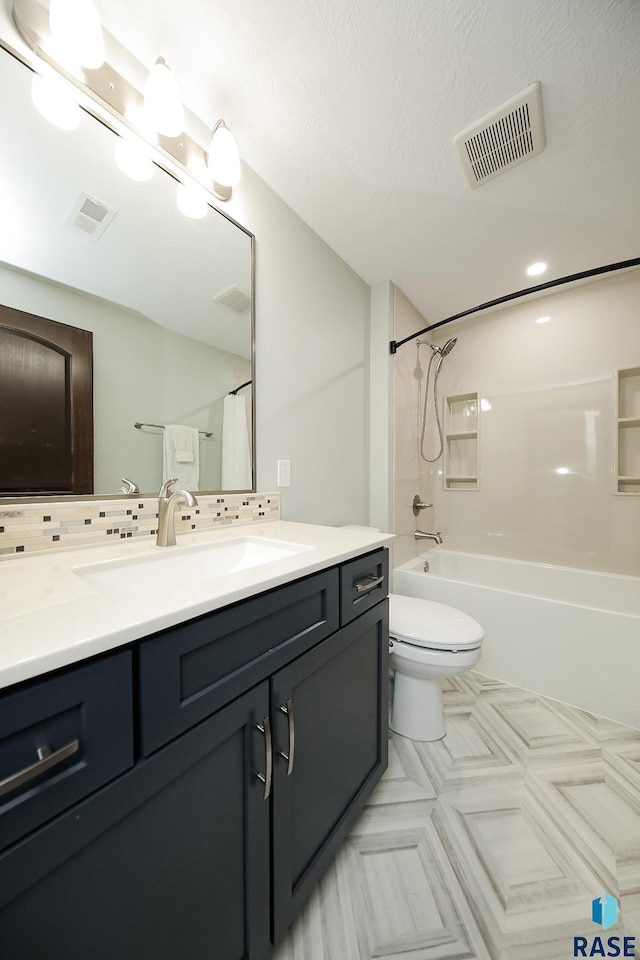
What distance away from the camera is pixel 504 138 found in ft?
3.85

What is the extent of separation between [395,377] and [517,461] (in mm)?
1140

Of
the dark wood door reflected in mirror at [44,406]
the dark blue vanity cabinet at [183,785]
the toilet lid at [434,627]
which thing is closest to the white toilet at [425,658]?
the toilet lid at [434,627]

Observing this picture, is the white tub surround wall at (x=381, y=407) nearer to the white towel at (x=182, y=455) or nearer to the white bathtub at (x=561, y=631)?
the white bathtub at (x=561, y=631)

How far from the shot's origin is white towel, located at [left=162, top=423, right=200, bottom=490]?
105 centimetres

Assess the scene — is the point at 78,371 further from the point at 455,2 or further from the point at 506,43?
the point at 506,43

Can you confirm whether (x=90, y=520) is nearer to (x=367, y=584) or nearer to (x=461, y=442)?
(x=367, y=584)

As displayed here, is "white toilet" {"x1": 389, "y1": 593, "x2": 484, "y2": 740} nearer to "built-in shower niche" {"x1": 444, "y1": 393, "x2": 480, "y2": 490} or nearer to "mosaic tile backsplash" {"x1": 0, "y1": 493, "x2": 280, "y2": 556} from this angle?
"mosaic tile backsplash" {"x1": 0, "y1": 493, "x2": 280, "y2": 556}

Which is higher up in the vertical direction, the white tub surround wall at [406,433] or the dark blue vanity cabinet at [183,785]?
the white tub surround wall at [406,433]

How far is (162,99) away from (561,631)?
98.9 inches

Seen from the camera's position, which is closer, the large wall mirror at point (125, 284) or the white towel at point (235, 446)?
the large wall mirror at point (125, 284)

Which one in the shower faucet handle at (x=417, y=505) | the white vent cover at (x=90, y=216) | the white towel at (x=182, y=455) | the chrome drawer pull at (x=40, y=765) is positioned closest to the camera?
the chrome drawer pull at (x=40, y=765)

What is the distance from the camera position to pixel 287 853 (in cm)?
69

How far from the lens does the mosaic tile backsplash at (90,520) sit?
2.47 feet

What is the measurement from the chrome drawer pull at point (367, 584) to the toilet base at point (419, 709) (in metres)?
0.66
